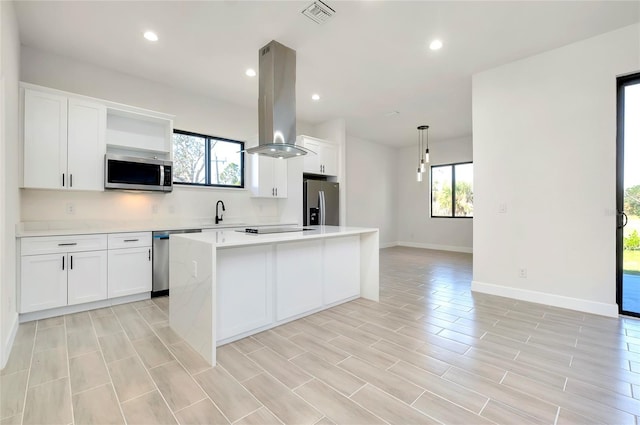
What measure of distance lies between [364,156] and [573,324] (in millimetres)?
5725

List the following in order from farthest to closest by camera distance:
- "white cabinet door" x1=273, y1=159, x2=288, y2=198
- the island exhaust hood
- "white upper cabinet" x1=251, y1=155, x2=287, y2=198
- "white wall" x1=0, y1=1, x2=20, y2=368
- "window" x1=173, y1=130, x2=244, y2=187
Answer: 1. "white cabinet door" x1=273, y1=159, x2=288, y2=198
2. "white upper cabinet" x1=251, y1=155, x2=287, y2=198
3. "window" x1=173, y1=130, x2=244, y2=187
4. the island exhaust hood
5. "white wall" x1=0, y1=1, x2=20, y2=368

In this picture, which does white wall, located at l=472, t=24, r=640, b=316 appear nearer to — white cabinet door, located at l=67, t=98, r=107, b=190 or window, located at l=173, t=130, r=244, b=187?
window, located at l=173, t=130, r=244, b=187

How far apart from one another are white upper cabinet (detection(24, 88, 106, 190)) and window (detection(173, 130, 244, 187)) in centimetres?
104

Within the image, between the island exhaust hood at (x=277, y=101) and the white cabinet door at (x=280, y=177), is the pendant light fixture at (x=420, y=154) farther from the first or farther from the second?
the island exhaust hood at (x=277, y=101)

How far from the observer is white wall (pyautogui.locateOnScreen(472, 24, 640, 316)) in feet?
9.85

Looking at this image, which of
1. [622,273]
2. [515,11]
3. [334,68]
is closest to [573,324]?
[622,273]

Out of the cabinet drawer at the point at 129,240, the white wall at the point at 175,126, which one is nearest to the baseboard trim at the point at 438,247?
the white wall at the point at 175,126

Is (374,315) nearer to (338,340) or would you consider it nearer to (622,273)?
(338,340)

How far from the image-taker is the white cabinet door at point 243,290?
2.30 metres

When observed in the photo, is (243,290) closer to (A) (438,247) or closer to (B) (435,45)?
(B) (435,45)

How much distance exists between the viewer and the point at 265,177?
16.4 ft

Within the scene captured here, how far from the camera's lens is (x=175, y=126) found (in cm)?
427

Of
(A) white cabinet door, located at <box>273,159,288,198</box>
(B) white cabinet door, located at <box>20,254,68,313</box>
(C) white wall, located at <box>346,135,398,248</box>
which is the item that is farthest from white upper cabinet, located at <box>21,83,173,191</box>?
(C) white wall, located at <box>346,135,398,248</box>

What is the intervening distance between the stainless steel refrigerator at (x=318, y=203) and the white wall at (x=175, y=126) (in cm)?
15
